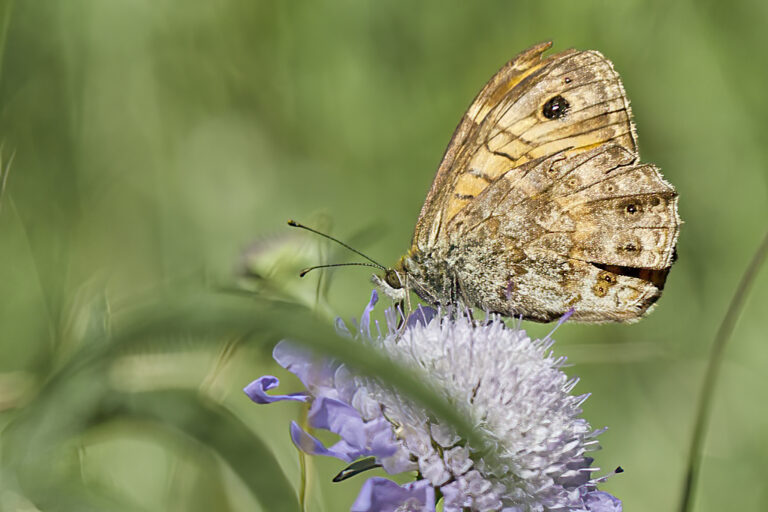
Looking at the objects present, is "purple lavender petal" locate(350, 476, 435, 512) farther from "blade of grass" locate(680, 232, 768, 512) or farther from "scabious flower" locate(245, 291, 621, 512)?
"blade of grass" locate(680, 232, 768, 512)

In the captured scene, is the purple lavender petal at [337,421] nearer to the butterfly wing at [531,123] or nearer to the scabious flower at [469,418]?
the scabious flower at [469,418]

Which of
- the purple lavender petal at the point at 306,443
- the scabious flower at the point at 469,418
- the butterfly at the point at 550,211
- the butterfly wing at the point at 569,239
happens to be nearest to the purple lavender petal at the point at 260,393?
the scabious flower at the point at 469,418

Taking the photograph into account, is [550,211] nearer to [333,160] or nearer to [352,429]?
[352,429]

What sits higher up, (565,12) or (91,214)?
(565,12)

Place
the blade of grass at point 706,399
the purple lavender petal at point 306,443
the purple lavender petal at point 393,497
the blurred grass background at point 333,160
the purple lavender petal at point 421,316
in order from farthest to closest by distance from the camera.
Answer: the blurred grass background at point 333,160, the purple lavender petal at point 421,316, the blade of grass at point 706,399, the purple lavender petal at point 306,443, the purple lavender petal at point 393,497

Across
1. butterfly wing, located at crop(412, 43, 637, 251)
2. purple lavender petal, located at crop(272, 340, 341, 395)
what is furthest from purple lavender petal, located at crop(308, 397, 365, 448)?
butterfly wing, located at crop(412, 43, 637, 251)

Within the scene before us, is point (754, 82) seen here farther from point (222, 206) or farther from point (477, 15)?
point (222, 206)

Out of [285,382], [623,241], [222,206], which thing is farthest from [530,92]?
[222,206]

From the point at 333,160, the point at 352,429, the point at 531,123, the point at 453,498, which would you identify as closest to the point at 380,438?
the point at 352,429
